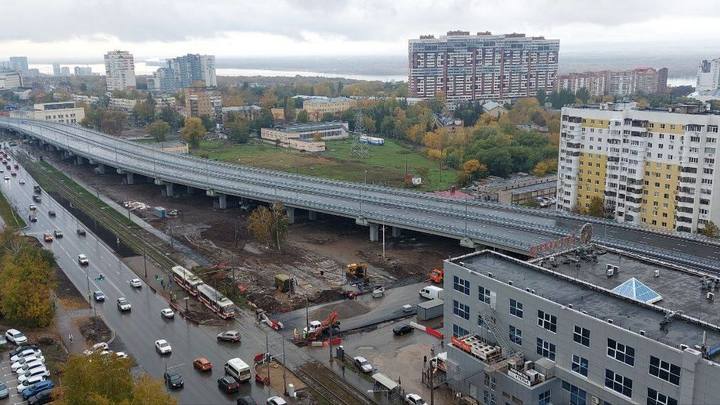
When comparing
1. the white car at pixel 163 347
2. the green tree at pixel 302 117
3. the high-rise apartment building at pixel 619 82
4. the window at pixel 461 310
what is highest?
the high-rise apartment building at pixel 619 82

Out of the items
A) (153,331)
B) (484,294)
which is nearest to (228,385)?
(153,331)

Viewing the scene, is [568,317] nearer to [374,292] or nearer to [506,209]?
[374,292]

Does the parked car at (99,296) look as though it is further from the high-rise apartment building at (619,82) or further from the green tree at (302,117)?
the high-rise apartment building at (619,82)

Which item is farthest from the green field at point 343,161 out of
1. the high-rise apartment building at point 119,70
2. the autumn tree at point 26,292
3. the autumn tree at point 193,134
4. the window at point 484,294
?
the high-rise apartment building at point 119,70

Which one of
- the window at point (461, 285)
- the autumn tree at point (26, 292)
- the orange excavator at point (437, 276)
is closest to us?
the window at point (461, 285)

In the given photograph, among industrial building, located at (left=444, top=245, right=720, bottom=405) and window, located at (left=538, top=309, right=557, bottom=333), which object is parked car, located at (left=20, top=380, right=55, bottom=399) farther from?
window, located at (left=538, top=309, right=557, bottom=333)

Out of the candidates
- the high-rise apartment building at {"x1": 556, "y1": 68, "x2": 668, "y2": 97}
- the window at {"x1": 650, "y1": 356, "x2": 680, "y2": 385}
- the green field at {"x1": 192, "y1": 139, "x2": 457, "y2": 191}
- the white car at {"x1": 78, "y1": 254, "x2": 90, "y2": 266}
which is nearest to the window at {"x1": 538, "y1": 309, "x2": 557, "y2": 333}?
the window at {"x1": 650, "y1": 356, "x2": 680, "y2": 385}

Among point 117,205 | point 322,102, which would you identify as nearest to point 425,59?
point 322,102
